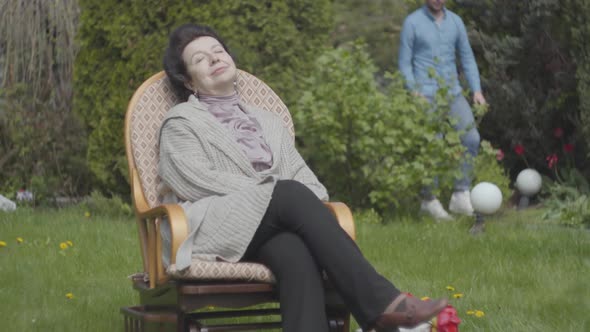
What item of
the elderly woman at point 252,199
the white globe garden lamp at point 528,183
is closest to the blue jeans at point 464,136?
the white globe garden lamp at point 528,183

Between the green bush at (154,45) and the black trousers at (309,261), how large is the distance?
318cm

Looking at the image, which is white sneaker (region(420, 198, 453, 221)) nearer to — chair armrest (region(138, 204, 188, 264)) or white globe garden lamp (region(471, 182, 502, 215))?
white globe garden lamp (region(471, 182, 502, 215))

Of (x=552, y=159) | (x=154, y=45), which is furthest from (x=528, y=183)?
(x=154, y=45)

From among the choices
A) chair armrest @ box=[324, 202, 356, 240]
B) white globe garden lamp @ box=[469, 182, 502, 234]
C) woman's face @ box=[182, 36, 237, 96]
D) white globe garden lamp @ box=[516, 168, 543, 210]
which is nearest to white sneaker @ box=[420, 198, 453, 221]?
white globe garden lamp @ box=[469, 182, 502, 234]

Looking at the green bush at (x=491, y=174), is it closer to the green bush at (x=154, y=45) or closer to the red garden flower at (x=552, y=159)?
the red garden flower at (x=552, y=159)

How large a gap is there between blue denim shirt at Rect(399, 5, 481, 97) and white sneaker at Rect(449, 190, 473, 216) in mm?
690

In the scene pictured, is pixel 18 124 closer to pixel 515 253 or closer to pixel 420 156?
pixel 420 156

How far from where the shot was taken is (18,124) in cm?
803

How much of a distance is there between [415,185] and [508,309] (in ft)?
8.47

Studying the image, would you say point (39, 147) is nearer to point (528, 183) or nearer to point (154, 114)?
point (528, 183)

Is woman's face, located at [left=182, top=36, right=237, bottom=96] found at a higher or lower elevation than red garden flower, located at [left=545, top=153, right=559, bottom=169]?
higher

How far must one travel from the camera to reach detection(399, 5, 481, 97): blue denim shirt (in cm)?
730

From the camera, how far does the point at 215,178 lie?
3.93 metres

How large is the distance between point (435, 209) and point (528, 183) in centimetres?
Answer: 138
